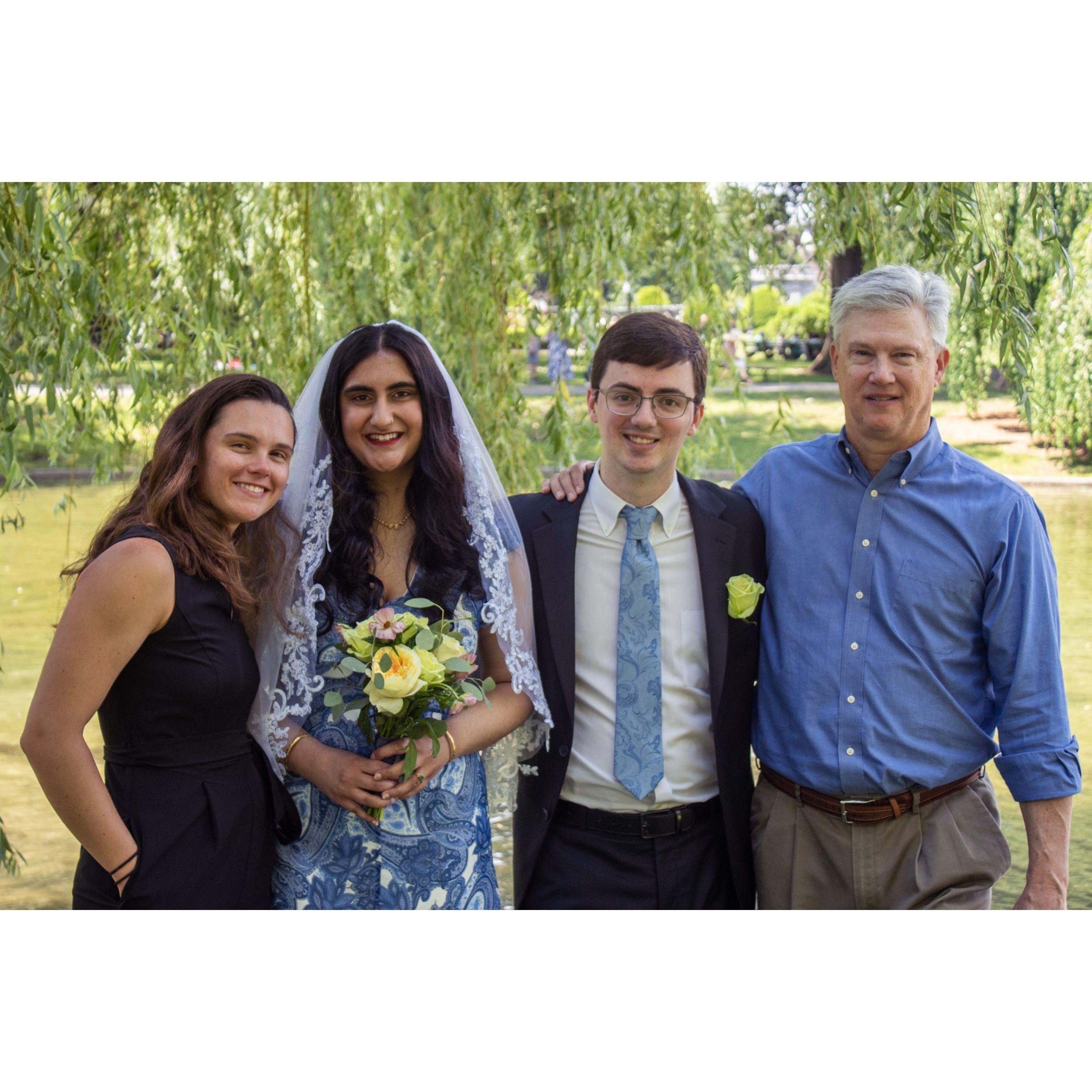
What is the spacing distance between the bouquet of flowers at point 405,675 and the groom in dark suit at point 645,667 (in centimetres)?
31

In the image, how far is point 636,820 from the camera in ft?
8.21

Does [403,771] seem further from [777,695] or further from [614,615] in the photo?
[777,695]

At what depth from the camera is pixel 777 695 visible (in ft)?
8.36

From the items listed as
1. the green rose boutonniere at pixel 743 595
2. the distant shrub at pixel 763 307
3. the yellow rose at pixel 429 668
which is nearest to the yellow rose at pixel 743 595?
the green rose boutonniere at pixel 743 595

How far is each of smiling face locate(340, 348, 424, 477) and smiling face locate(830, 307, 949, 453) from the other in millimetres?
936

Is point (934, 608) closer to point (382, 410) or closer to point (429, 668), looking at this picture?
point (429, 668)

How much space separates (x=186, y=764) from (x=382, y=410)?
2.67 ft

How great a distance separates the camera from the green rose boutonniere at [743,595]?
244 centimetres

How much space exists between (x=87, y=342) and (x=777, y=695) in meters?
2.14

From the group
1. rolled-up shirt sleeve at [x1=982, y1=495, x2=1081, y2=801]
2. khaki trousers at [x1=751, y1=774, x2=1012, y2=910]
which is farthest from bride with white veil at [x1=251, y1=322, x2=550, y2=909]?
rolled-up shirt sleeve at [x1=982, y1=495, x2=1081, y2=801]

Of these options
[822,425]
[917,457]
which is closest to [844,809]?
[917,457]

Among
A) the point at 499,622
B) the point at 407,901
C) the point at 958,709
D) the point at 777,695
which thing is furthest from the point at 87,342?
the point at 958,709

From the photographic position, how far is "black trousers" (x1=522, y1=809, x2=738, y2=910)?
8.23ft

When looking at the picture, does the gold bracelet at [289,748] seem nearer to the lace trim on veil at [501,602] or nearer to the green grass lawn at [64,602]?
the lace trim on veil at [501,602]
